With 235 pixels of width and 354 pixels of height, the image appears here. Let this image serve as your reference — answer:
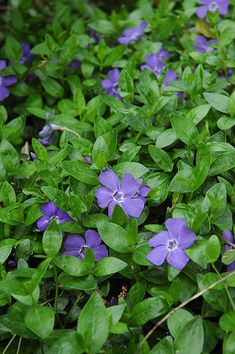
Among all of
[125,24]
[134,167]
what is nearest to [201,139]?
[134,167]

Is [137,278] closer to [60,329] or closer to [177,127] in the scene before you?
[60,329]

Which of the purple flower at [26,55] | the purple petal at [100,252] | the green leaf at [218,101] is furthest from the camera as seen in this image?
the purple flower at [26,55]

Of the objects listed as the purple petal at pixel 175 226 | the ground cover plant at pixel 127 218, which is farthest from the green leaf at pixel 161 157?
the purple petal at pixel 175 226

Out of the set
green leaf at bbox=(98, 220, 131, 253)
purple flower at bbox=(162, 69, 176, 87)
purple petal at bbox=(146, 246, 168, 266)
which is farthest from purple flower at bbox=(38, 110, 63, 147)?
purple petal at bbox=(146, 246, 168, 266)

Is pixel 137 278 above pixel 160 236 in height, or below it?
below

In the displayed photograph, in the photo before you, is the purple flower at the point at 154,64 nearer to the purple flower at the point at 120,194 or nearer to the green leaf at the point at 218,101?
the green leaf at the point at 218,101

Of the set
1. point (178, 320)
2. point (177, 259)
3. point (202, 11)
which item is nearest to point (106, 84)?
point (202, 11)

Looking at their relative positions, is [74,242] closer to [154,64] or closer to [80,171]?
[80,171]
